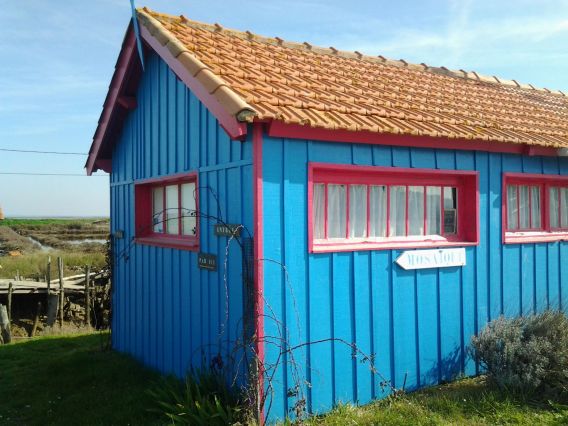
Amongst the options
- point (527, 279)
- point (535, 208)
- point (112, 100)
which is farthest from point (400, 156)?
point (112, 100)

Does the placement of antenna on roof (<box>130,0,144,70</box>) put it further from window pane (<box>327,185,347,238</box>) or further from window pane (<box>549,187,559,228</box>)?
window pane (<box>549,187,559,228</box>)

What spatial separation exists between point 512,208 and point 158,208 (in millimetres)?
4941

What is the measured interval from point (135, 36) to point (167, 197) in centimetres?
218

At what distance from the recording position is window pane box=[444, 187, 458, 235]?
260 inches

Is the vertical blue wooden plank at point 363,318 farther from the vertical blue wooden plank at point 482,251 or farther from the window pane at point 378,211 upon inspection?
the vertical blue wooden plank at point 482,251

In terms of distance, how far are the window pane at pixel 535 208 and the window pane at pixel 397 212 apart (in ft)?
7.92

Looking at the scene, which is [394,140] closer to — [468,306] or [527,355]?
[468,306]

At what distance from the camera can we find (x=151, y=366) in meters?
7.44

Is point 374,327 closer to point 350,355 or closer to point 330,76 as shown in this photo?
point 350,355

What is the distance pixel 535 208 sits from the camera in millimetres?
7582

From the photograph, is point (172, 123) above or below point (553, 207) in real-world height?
above

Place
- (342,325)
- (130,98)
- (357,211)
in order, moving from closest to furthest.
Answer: (342,325) < (357,211) < (130,98)

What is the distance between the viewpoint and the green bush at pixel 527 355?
220 inches

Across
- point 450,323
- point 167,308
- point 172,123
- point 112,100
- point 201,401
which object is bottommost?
point 201,401
